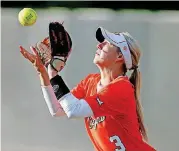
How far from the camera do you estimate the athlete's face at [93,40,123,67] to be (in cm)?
284

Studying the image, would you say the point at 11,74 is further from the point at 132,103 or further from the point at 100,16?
the point at 132,103

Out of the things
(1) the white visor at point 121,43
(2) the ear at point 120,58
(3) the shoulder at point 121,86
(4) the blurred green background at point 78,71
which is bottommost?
(4) the blurred green background at point 78,71

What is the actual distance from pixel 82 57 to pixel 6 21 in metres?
0.59

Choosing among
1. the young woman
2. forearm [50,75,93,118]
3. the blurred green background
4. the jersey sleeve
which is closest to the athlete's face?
the young woman

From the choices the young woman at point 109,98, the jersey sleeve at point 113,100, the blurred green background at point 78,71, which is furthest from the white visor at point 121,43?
the blurred green background at point 78,71

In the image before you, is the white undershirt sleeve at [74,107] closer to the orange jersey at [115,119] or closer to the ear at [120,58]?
the orange jersey at [115,119]

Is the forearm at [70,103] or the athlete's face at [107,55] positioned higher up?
the athlete's face at [107,55]

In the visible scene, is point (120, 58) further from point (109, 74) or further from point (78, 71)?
point (78, 71)

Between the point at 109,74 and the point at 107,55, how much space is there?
9 centimetres

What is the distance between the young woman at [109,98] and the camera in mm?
2730

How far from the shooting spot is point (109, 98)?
9.00 ft

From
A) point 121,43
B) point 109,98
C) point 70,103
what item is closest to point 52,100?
point 70,103

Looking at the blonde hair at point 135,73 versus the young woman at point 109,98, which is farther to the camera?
the blonde hair at point 135,73

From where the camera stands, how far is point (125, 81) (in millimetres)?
2793
